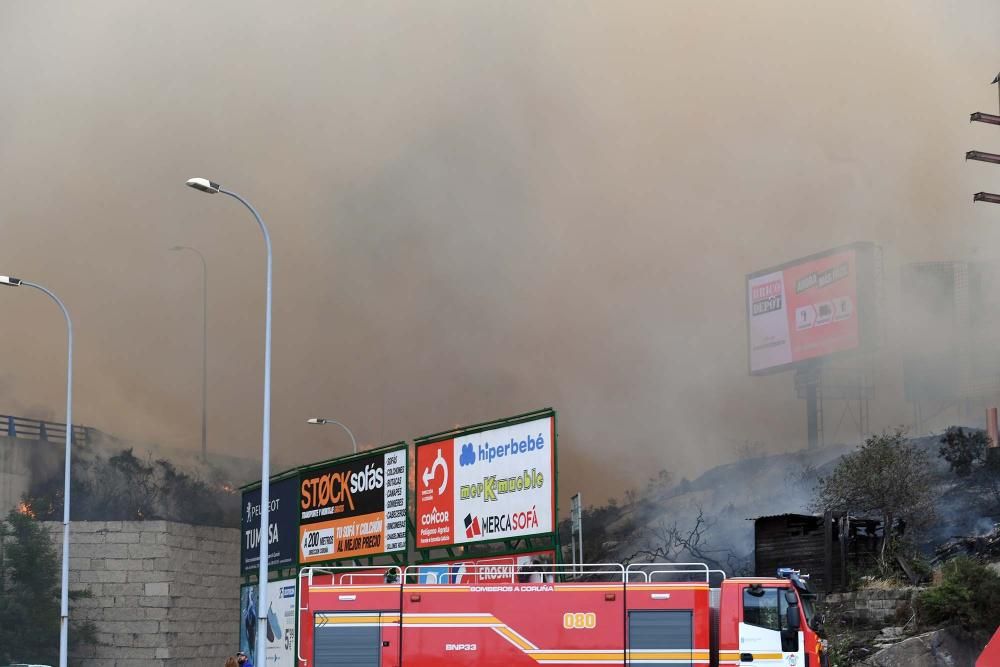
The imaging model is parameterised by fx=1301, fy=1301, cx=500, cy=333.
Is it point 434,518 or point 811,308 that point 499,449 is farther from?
Answer: point 811,308

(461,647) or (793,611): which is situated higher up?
(793,611)

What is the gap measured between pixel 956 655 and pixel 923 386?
108ft

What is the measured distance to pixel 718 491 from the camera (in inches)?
2795

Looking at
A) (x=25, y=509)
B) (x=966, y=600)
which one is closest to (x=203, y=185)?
(x=966, y=600)

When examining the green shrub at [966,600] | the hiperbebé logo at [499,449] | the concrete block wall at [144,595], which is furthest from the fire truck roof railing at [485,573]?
the concrete block wall at [144,595]

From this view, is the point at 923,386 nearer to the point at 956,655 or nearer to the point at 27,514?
the point at 956,655

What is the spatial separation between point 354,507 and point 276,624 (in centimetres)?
483

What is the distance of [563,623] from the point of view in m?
22.2

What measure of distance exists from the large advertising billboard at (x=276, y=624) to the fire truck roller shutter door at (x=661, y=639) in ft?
52.3

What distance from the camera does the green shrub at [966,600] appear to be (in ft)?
113

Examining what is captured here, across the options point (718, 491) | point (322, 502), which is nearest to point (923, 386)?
point (718, 491)

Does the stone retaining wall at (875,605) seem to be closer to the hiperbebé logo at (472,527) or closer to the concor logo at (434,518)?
the hiperbebé logo at (472,527)

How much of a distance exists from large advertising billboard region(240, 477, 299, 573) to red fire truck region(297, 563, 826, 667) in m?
16.6

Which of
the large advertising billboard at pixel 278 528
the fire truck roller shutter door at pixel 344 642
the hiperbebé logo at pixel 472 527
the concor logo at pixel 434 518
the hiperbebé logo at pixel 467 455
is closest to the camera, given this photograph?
the fire truck roller shutter door at pixel 344 642
